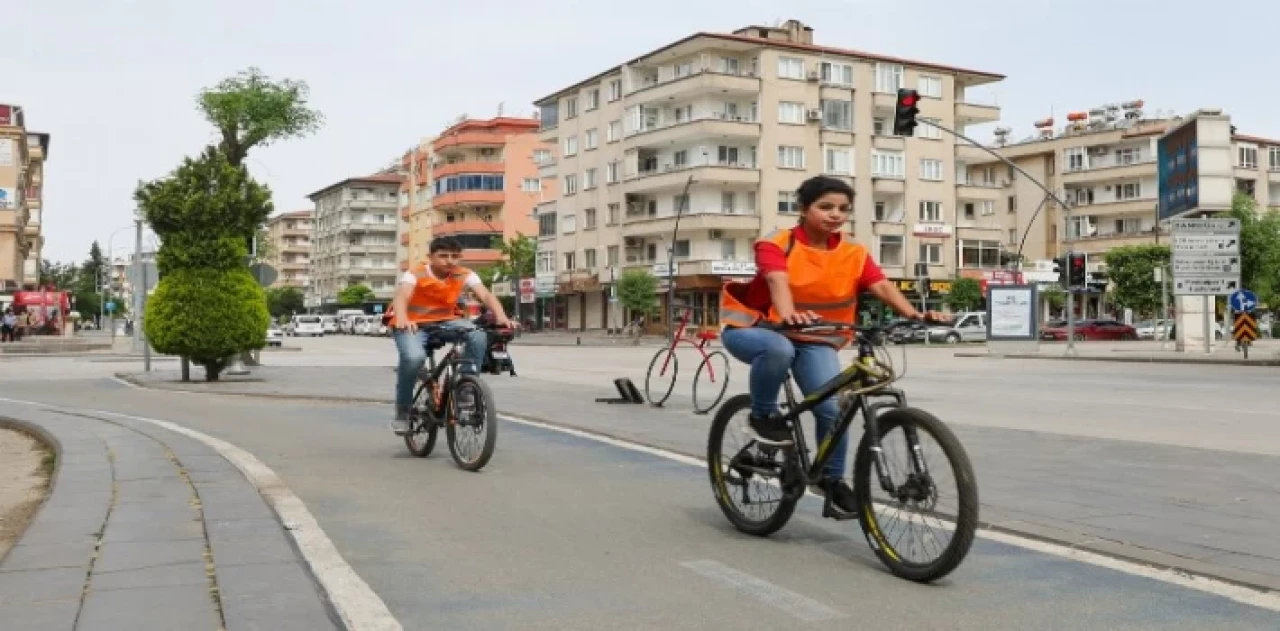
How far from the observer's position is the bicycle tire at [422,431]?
8.98m

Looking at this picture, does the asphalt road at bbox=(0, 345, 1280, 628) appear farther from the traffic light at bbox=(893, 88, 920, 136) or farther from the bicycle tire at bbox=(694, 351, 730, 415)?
the traffic light at bbox=(893, 88, 920, 136)

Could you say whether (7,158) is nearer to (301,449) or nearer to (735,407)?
(301,449)

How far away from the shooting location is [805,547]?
5496mm

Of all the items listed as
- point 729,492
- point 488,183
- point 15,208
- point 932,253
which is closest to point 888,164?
point 932,253

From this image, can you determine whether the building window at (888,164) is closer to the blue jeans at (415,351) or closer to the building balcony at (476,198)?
the building balcony at (476,198)

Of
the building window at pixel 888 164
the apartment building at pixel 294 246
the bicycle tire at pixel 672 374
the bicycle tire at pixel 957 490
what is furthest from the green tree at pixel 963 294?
the apartment building at pixel 294 246

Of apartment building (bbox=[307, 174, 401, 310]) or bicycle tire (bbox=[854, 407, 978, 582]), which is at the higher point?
apartment building (bbox=[307, 174, 401, 310])

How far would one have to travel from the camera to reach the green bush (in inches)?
782

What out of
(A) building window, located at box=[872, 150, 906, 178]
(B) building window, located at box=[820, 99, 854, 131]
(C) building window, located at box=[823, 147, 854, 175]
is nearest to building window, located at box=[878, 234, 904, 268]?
(A) building window, located at box=[872, 150, 906, 178]

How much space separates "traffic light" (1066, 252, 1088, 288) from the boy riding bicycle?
3187cm

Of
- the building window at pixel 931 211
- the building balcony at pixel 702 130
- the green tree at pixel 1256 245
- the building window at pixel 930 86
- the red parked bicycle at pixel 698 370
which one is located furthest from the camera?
the building window at pixel 930 86

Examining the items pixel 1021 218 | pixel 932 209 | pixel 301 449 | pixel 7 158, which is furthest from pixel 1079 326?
pixel 7 158

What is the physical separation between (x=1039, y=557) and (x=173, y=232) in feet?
58.3

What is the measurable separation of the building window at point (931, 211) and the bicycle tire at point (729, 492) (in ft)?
222
